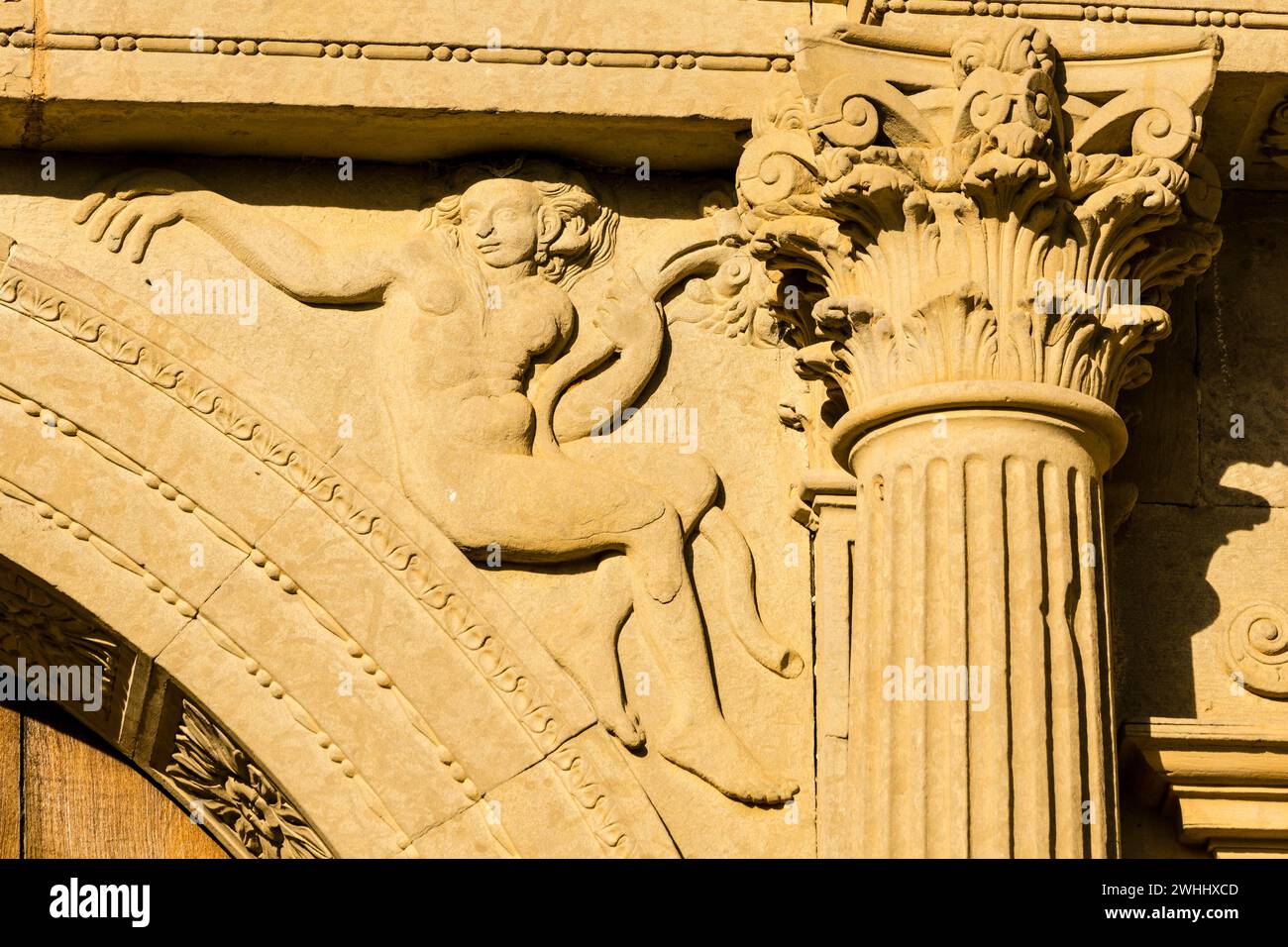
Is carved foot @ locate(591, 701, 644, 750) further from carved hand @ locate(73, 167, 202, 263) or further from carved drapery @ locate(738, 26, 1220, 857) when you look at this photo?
carved hand @ locate(73, 167, 202, 263)

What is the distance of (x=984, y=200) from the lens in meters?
5.33

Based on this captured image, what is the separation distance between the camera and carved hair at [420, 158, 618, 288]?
5832 mm

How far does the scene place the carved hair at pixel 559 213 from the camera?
19.1ft

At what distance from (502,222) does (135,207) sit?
2.95 feet

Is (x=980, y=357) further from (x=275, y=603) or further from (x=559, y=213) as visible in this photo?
(x=275, y=603)

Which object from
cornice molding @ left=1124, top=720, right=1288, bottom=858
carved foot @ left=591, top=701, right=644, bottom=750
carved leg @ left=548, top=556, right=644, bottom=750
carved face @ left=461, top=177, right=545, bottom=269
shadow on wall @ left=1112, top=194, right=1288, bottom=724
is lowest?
cornice molding @ left=1124, top=720, right=1288, bottom=858

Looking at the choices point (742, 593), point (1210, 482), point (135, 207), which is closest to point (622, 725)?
point (742, 593)

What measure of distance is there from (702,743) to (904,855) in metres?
0.65

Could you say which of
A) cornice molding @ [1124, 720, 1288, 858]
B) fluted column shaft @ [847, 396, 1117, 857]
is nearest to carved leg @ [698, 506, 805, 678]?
fluted column shaft @ [847, 396, 1117, 857]

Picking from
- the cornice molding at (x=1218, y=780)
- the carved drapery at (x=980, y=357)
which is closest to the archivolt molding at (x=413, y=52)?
the carved drapery at (x=980, y=357)

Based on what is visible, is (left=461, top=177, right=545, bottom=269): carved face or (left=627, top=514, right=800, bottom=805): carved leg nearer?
(left=627, top=514, right=800, bottom=805): carved leg

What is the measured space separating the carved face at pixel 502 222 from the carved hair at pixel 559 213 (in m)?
0.03

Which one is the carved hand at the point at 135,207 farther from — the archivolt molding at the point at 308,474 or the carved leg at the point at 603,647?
the carved leg at the point at 603,647

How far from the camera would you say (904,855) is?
4.99m
